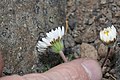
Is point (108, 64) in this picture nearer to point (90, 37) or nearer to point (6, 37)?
point (90, 37)

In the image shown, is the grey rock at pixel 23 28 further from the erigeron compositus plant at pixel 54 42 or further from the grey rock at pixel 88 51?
the grey rock at pixel 88 51

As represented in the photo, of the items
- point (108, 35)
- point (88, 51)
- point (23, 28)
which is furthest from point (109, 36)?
point (23, 28)


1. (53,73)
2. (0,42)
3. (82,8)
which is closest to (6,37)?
(0,42)

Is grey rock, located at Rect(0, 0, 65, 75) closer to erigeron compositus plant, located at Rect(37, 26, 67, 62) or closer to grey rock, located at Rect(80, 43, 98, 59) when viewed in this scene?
erigeron compositus plant, located at Rect(37, 26, 67, 62)

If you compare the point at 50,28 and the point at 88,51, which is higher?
the point at 50,28

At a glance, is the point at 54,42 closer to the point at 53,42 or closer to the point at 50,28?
the point at 53,42

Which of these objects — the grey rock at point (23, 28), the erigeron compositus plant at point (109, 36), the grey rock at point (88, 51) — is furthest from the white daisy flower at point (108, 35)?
Result: the grey rock at point (23, 28)

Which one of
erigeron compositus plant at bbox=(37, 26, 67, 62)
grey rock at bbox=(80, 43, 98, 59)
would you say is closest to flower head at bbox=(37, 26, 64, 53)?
erigeron compositus plant at bbox=(37, 26, 67, 62)
